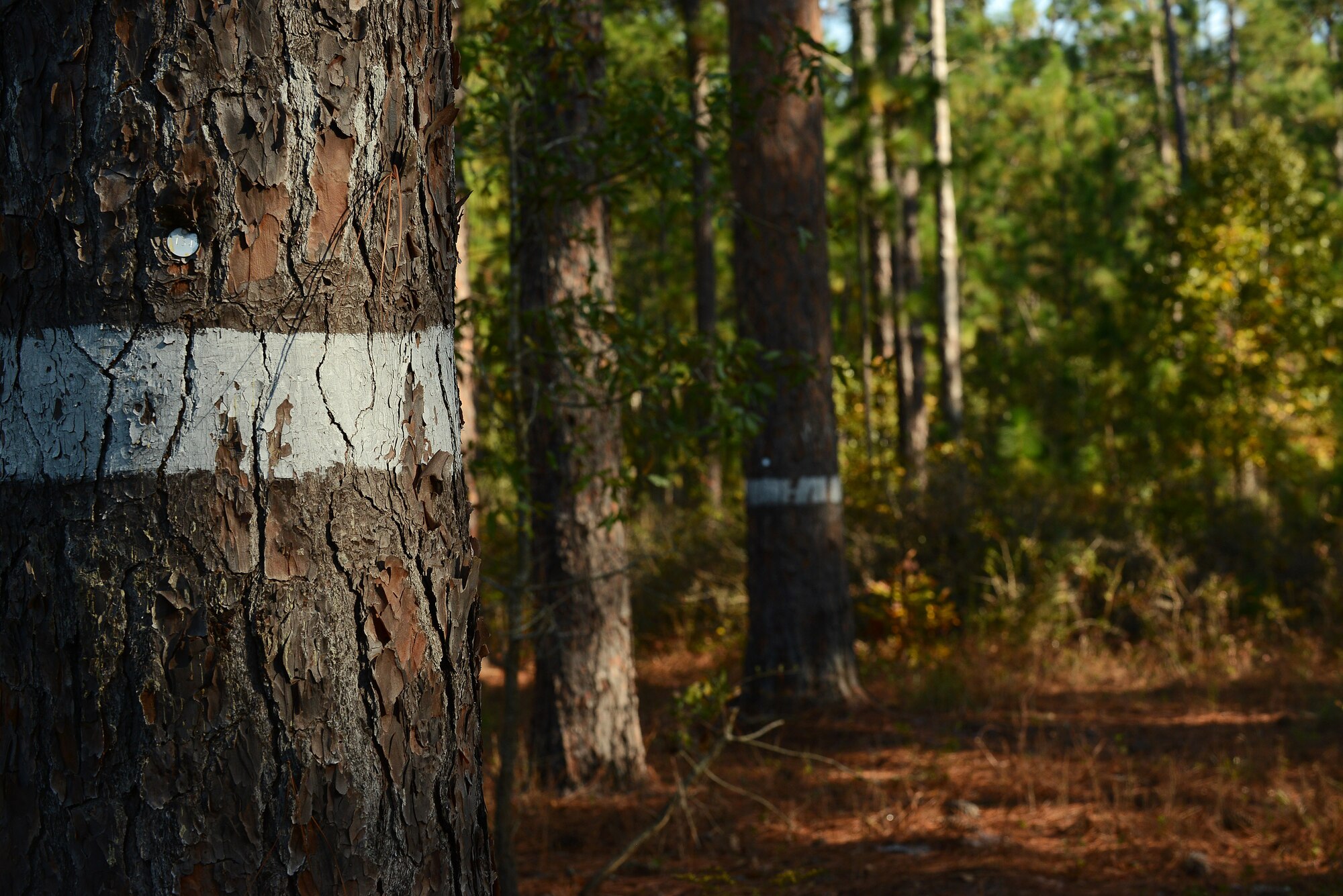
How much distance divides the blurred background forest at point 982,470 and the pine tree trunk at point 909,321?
0.29ft

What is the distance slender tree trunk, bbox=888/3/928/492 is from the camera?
14.0 m

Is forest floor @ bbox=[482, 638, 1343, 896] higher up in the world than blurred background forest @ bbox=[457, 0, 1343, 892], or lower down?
lower down

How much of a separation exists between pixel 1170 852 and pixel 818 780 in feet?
5.71

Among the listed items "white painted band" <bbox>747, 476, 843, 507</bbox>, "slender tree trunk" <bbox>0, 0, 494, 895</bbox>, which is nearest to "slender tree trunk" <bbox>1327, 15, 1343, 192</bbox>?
"white painted band" <bbox>747, 476, 843, 507</bbox>

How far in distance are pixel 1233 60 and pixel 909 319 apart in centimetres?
2486

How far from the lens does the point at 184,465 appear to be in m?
1.32

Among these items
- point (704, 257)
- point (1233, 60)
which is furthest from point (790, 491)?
point (1233, 60)

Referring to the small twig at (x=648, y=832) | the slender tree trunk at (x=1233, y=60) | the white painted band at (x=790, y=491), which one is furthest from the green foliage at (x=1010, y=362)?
the slender tree trunk at (x=1233, y=60)

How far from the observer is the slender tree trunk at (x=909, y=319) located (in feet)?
46.1

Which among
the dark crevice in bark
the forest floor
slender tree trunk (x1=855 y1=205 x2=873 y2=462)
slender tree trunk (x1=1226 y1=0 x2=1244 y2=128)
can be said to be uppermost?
slender tree trunk (x1=1226 y1=0 x2=1244 y2=128)

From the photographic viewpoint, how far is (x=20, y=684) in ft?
4.33

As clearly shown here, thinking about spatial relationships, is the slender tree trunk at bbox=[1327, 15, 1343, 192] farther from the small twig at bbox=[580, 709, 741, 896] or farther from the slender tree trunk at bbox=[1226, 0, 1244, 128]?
the small twig at bbox=[580, 709, 741, 896]

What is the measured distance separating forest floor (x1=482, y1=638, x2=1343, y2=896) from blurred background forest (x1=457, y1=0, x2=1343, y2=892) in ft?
0.08

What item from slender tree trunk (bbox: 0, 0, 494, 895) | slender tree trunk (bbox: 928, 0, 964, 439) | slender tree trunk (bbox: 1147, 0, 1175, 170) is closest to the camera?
slender tree trunk (bbox: 0, 0, 494, 895)
